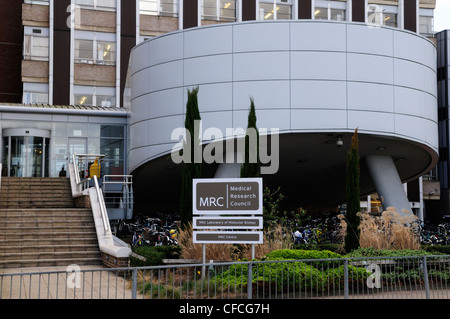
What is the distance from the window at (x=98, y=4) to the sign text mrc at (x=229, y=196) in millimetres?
31658

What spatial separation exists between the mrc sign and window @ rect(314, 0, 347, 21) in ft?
117

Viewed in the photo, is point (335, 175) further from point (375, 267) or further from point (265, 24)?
point (375, 267)

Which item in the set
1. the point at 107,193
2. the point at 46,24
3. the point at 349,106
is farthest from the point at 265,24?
the point at 46,24

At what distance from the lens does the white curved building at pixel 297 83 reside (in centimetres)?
2309

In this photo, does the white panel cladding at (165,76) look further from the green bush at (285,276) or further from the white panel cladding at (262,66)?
the green bush at (285,276)

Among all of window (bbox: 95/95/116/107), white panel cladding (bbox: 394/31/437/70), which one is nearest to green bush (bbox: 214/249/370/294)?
white panel cladding (bbox: 394/31/437/70)

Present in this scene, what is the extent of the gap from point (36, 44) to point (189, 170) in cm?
2815

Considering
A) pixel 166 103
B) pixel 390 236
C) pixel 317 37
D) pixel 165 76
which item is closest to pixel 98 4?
pixel 165 76

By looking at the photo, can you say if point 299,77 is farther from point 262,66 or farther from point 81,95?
point 81,95

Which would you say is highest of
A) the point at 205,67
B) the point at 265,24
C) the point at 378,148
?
the point at 265,24

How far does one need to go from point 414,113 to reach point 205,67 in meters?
8.59

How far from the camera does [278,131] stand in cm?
2291

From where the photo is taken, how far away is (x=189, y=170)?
59.0 ft
